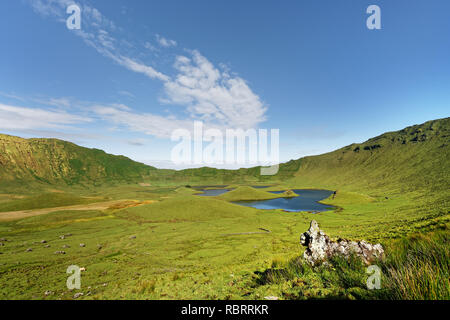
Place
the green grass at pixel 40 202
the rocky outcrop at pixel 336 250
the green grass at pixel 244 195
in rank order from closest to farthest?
the rocky outcrop at pixel 336 250
the green grass at pixel 40 202
the green grass at pixel 244 195

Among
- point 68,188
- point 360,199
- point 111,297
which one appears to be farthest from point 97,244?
point 68,188

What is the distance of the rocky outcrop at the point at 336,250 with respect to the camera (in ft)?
31.0

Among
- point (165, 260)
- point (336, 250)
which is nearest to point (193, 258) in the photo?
point (165, 260)

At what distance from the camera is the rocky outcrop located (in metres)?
9.44

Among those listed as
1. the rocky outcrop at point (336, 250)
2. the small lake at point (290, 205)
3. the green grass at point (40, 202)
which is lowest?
the small lake at point (290, 205)

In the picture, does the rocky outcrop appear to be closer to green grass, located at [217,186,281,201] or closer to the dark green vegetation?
the dark green vegetation

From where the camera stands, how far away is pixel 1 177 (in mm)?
165000

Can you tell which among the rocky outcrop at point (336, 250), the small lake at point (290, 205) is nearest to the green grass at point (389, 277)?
the rocky outcrop at point (336, 250)

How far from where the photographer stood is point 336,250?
11.4m

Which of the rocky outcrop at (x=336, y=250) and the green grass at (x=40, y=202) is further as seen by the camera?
the green grass at (x=40, y=202)

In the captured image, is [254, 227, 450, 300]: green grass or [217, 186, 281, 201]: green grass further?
[217, 186, 281, 201]: green grass

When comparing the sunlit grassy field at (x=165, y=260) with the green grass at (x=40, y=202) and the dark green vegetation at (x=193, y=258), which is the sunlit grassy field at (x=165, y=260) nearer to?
the dark green vegetation at (x=193, y=258)

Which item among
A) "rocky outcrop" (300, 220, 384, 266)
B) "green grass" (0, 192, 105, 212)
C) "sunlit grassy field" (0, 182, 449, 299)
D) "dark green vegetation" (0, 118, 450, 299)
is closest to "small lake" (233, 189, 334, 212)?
"dark green vegetation" (0, 118, 450, 299)
